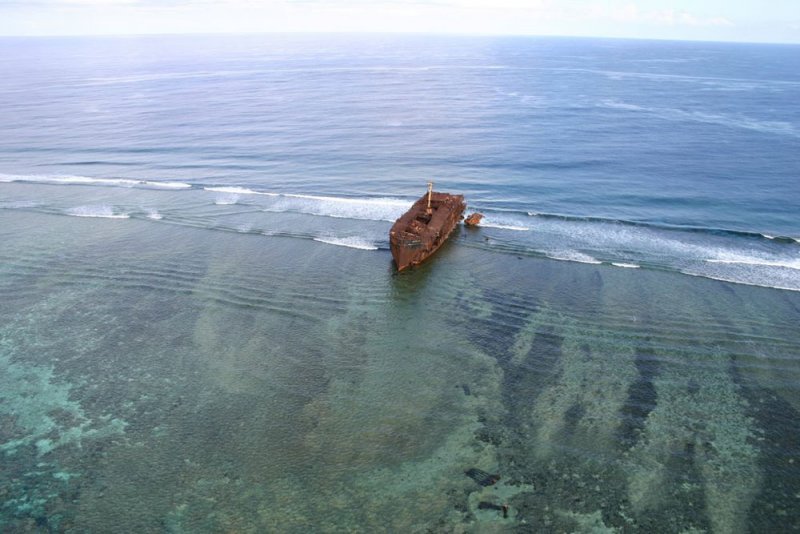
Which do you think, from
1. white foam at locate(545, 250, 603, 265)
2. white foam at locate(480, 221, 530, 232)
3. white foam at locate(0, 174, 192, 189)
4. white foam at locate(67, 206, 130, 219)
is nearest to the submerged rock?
white foam at locate(545, 250, 603, 265)

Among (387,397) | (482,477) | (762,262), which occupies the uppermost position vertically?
(762,262)

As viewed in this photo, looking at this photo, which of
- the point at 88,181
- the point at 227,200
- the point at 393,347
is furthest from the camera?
the point at 88,181

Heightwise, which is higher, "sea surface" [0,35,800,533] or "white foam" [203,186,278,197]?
"white foam" [203,186,278,197]

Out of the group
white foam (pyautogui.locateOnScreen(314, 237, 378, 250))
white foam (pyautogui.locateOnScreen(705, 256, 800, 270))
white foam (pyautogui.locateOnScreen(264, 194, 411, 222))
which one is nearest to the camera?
white foam (pyautogui.locateOnScreen(705, 256, 800, 270))

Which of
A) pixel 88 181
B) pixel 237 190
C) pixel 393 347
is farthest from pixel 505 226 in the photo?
pixel 88 181

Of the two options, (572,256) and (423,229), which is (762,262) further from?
(423,229)

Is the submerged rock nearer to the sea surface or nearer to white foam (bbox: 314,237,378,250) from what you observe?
the sea surface

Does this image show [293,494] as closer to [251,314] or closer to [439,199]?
[251,314]

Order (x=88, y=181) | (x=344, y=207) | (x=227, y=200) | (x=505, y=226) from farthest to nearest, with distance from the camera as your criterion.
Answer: (x=88, y=181) → (x=227, y=200) → (x=344, y=207) → (x=505, y=226)
